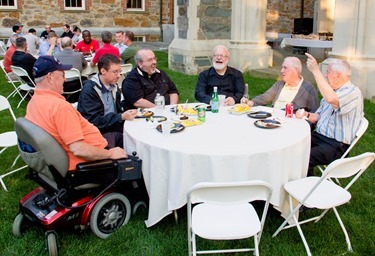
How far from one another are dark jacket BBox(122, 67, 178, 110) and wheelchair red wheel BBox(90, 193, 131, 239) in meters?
1.67

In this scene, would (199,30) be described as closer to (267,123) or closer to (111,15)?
(267,123)

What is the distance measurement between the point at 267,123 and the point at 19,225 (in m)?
2.10

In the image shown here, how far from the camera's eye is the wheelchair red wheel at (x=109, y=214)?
325 cm

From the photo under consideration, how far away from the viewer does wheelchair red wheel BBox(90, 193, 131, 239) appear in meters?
3.25

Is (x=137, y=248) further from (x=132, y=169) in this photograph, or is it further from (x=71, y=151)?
(x=71, y=151)

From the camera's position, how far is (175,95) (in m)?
5.22

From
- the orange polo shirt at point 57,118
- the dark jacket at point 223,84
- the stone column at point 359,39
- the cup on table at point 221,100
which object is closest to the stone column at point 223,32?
the stone column at point 359,39

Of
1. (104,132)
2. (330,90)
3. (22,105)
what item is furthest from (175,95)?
(22,105)

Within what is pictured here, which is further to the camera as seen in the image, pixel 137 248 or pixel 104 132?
pixel 104 132

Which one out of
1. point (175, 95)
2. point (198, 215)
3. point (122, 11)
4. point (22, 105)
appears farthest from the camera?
point (122, 11)

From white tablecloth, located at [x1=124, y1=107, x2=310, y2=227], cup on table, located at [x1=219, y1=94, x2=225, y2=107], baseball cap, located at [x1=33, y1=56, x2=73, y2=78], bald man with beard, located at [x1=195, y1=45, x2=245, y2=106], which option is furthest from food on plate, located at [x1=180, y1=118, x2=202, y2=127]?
bald man with beard, located at [x1=195, y1=45, x2=245, y2=106]

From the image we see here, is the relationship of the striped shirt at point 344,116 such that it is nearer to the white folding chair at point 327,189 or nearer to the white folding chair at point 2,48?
the white folding chair at point 327,189

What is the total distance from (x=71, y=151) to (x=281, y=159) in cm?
→ 145

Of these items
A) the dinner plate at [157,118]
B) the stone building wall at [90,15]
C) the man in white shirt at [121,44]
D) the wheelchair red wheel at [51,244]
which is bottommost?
the wheelchair red wheel at [51,244]
